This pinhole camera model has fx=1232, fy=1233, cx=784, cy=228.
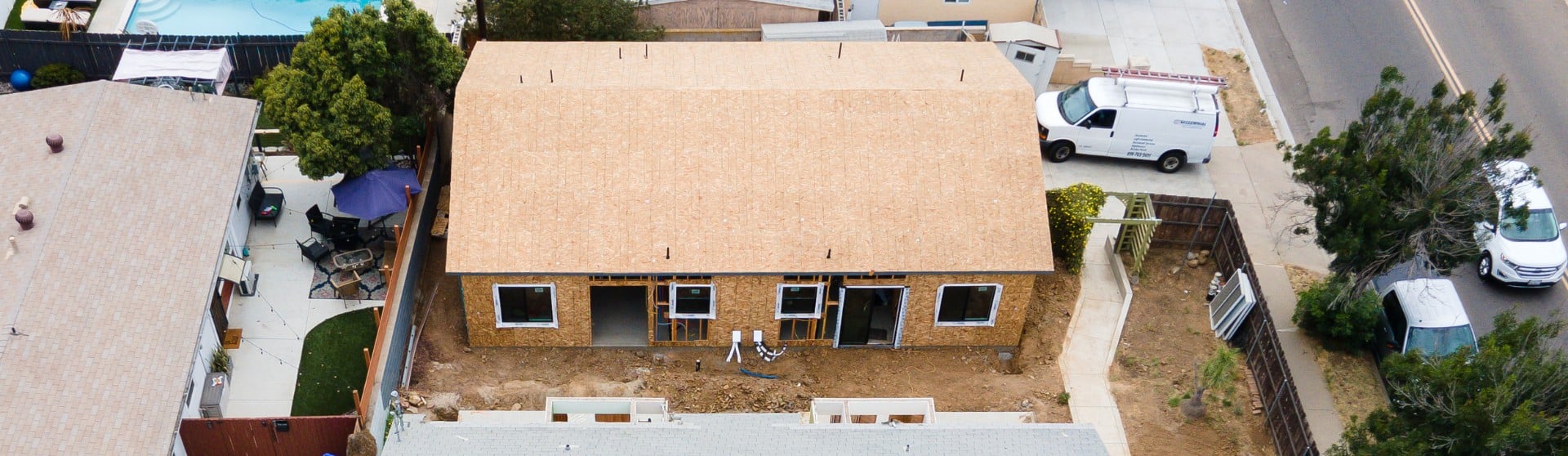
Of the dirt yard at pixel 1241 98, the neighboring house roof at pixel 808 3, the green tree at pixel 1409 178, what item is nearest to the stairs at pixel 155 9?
the neighboring house roof at pixel 808 3

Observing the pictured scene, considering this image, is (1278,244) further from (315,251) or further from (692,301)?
(315,251)

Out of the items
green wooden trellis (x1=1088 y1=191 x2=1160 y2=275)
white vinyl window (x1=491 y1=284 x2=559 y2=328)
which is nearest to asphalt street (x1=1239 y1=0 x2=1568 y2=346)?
green wooden trellis (x1=1088 y1=191 x2=1160 y2=275)

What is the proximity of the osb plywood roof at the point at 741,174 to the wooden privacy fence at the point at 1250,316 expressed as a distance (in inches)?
183

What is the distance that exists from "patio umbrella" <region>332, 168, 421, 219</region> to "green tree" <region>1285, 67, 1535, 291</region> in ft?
59.9

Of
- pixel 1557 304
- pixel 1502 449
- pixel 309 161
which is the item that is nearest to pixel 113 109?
pixel 309 161

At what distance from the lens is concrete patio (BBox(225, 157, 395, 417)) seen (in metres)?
22.9

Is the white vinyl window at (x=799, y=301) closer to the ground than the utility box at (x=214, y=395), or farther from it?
farther from it

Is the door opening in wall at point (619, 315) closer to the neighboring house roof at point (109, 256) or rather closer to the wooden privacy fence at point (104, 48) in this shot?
the neighboring house roof at point (109, 256)

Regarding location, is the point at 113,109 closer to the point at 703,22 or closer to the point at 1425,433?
the point at 703,22

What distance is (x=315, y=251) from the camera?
2539cm

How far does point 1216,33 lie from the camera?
35375mm

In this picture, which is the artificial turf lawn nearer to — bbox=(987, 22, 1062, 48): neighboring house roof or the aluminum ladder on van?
bbox=(987, 22, 1062, 48): neighboring house roof

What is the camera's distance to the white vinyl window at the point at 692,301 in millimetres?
23469

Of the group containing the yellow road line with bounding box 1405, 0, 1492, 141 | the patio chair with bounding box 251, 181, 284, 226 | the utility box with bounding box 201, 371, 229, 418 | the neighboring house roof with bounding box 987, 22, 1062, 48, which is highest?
the neighboring house roof with bounding box 987, 22, 1062, 48
